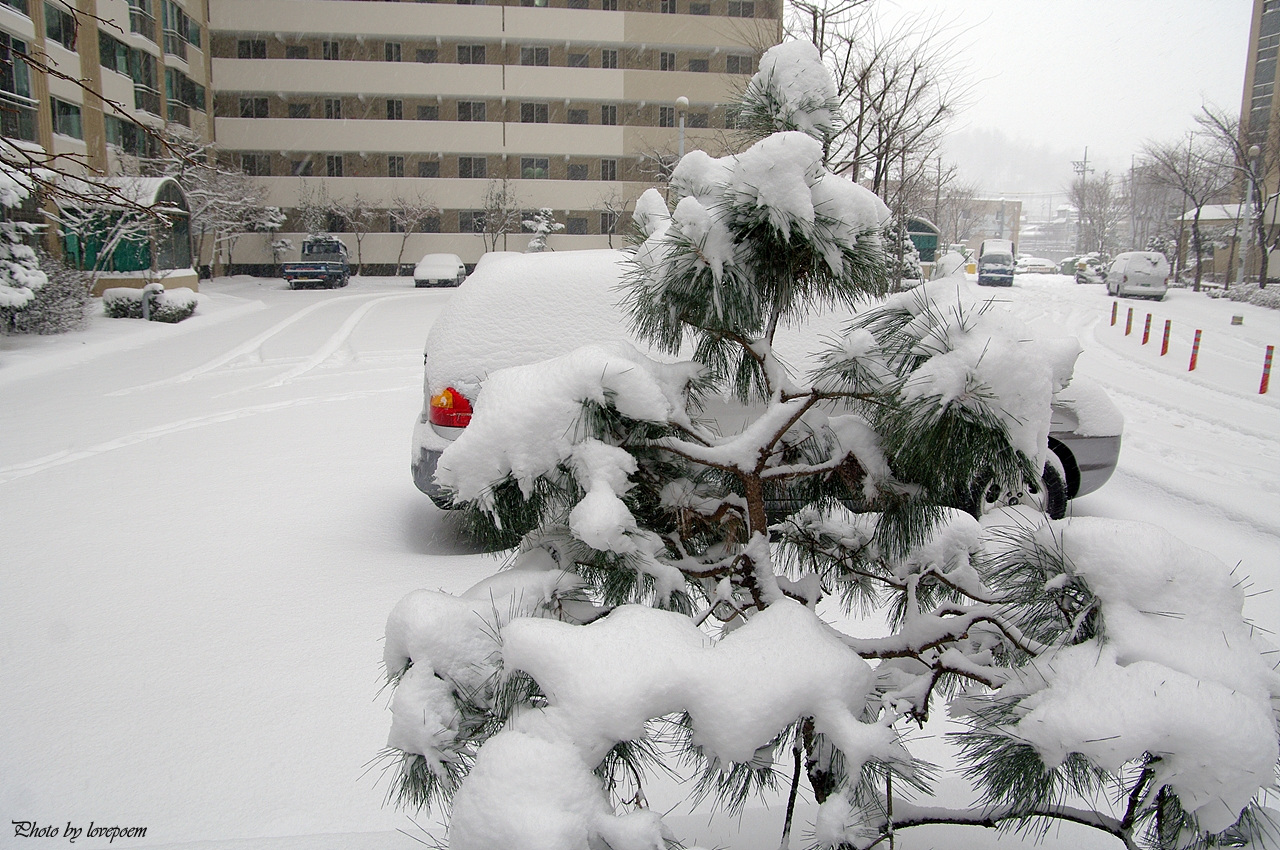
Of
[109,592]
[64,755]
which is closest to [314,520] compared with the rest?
[109,592]

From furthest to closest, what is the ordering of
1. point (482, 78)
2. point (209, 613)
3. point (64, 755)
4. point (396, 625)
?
point (482, 78), point (209, 613), point (64, 755), point (396, 625)

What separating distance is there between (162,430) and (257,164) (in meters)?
38.9

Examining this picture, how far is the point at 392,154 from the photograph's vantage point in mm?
42406

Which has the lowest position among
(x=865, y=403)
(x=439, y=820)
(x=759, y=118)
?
(x=439, y=820)

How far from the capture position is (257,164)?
41.8 meters

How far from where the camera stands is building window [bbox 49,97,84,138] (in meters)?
25.3

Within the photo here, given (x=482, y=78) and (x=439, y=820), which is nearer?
(x=439, y=820)

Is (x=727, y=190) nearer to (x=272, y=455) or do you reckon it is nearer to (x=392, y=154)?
(x=272, y=455)

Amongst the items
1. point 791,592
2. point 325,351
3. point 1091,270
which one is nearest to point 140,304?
point 325,351

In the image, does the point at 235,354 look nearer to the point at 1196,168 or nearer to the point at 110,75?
the point at 110,75

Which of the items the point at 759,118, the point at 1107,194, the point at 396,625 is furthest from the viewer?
the point at 1107,194

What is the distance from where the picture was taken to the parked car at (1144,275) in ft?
94.3

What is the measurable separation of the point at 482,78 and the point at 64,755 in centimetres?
4367

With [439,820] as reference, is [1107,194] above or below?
above
